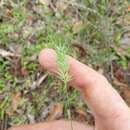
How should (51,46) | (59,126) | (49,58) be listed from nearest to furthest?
1. (49,58)
2. (59,126)
3. (51,46)

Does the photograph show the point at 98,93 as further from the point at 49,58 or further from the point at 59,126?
the point at 59,126

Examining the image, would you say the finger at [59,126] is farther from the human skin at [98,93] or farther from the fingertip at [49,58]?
the fingertip at [49,58]

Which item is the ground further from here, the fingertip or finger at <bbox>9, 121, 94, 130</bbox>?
the fingertip

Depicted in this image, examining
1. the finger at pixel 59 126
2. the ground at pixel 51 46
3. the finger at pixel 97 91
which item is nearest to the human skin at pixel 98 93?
the finger at pixel 97 91

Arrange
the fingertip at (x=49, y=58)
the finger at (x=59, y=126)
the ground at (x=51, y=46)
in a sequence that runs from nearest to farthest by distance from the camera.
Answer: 1. the fingertip at (x=49, y=58)
2. the finger at (x=59, y=126)
3. the ground at (x=51, y=46)

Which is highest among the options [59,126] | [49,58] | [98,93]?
[49,58]

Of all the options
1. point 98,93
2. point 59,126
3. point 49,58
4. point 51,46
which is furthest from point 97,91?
point 51,46

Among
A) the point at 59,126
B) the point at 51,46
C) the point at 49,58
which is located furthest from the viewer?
the point at 51,46

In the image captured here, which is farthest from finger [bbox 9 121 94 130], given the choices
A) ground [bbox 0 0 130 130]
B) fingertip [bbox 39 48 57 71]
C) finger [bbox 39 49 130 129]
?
fingertip [bbox 39 48 57 71]

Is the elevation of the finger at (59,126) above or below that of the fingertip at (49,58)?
below

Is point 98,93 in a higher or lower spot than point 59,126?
higher
